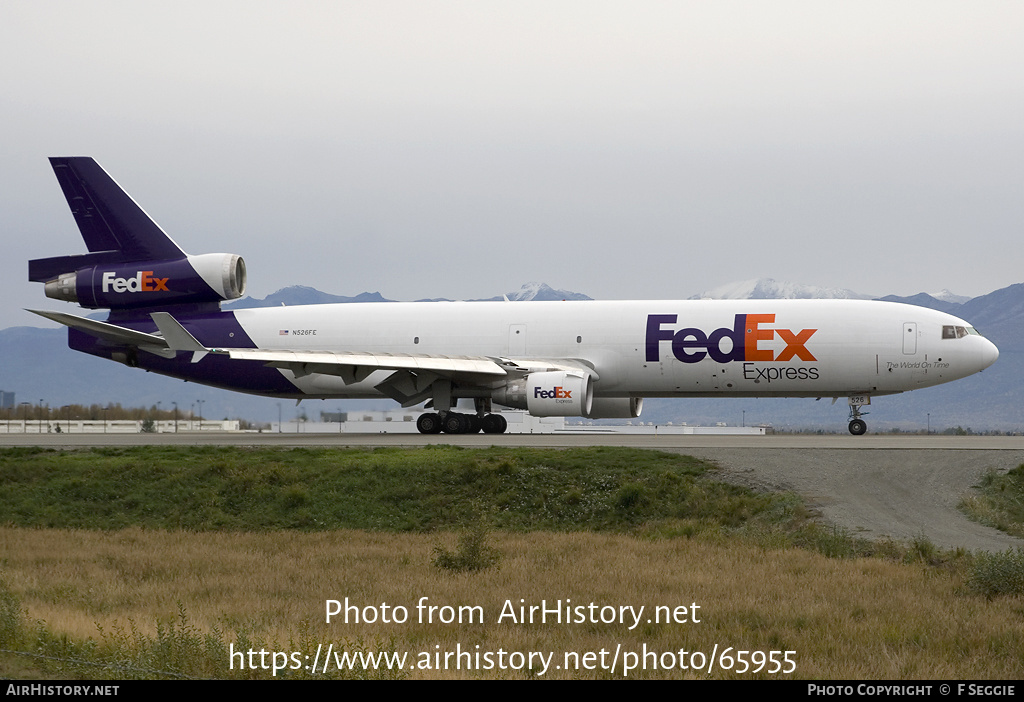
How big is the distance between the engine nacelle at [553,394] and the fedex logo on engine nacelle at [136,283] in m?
13.3

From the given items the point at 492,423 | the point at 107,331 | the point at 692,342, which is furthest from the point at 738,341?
the point at 107,331

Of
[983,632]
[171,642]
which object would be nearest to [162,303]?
[171,642]

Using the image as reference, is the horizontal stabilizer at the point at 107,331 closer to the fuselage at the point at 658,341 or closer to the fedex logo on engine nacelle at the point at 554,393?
the fuselage at the point at 658,341

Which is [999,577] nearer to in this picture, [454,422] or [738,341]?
[738,341]

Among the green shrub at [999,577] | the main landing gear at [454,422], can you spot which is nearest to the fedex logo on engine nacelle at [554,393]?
the main landing gear at [454,422]

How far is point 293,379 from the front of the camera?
34.8 m

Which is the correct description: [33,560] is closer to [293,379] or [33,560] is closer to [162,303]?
[293,379]

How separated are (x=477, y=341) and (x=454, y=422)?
2.84 meters

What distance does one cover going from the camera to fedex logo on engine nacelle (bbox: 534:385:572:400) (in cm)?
3006

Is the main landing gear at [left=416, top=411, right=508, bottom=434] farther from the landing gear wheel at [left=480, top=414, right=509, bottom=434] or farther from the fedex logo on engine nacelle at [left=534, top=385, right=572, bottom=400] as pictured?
the fedex logo on engine nacelle at [left=534, top=385, right=572, bottom=400]

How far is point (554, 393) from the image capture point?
3022cm

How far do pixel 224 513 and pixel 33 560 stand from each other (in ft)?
14.7

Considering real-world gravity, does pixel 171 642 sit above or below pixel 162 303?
below

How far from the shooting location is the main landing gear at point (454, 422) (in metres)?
32.9
